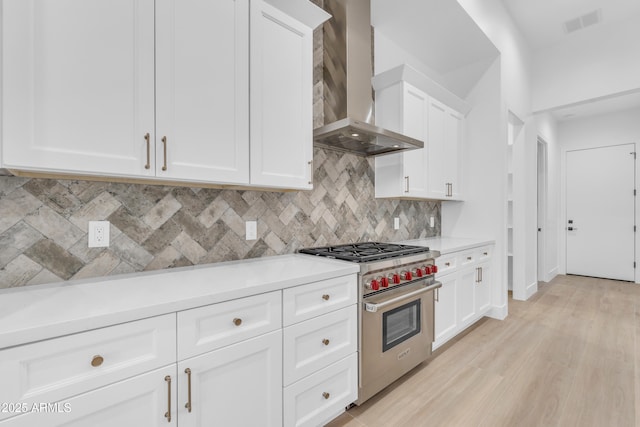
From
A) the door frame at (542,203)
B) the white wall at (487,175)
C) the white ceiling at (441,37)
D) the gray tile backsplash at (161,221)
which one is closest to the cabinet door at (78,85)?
the gray tile backsplash at (161,221)

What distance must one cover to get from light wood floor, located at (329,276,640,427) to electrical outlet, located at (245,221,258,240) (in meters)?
1.23

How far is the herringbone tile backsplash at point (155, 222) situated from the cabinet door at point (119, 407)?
2.22ft

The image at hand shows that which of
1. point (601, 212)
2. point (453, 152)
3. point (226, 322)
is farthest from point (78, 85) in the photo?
point (601, 212)

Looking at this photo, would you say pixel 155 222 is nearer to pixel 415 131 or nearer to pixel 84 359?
pixel 84 359

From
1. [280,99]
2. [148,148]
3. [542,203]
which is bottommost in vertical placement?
[542,203]

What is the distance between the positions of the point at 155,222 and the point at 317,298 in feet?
3.15

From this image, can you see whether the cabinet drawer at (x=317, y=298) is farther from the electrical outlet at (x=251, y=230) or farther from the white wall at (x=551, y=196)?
the white wall at (x=551, y=196)

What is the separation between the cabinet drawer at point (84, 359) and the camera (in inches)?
33.4

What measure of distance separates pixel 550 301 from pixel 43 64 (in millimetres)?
5469

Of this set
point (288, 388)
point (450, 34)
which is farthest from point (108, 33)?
point (450, 34)

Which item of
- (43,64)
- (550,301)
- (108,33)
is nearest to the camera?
(43,64)

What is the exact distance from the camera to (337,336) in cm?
171

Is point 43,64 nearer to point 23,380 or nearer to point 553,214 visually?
point 23,380

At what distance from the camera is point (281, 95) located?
1.81m
